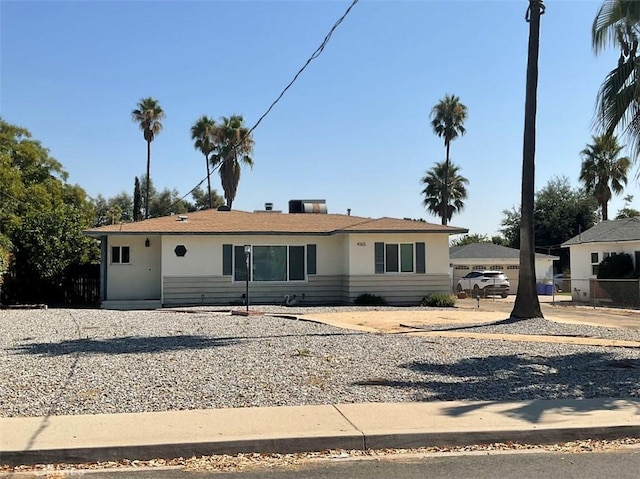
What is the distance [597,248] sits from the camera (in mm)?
31031

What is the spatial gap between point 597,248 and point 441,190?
22.2 m

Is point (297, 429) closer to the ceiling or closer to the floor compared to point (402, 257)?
closer to the floor

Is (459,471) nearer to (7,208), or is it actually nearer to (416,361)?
(416,361)

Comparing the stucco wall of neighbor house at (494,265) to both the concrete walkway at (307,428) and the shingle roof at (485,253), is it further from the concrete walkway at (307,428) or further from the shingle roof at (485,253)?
the concrete walkway at (307,428)

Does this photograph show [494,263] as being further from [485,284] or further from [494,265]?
[485,284]

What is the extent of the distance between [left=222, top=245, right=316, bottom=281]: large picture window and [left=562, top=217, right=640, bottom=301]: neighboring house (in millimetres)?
12431

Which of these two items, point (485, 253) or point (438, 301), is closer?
point (438, 301)

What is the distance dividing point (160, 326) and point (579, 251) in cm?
2433

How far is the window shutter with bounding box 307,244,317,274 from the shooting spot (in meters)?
25.0

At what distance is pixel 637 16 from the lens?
44.2 ft

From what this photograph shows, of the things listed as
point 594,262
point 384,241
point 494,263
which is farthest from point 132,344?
point 494,263

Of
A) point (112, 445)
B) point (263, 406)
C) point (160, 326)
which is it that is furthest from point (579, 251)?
point (112, 445)

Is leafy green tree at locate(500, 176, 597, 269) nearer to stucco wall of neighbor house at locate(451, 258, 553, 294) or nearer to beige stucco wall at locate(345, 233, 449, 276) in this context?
stucco wall of neighbor house at locate(451, 258, 553, 294)

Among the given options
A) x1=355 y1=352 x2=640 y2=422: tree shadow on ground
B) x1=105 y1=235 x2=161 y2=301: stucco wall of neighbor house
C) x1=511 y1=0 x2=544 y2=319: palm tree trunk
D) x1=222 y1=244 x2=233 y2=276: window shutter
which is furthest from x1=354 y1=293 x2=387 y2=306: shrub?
x1=355 y1=352 x2=640 y2=422: tree shadow on ground
